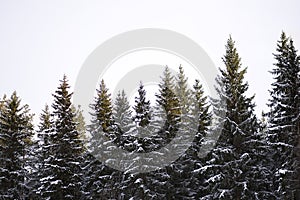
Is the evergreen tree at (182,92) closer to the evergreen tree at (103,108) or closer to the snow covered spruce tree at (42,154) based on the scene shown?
the evergreen tree at (103,108)

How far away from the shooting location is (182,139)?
27562 millimetres

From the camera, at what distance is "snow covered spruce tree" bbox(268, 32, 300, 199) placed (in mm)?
21609

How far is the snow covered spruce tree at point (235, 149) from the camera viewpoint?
2325 centimetres

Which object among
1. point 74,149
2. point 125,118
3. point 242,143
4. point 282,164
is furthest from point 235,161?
point 74,149

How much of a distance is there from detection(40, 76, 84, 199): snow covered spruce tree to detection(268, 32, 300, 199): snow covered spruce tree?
13.6 m

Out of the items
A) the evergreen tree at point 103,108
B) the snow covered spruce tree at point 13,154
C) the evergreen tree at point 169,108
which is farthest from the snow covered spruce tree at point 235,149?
the snow covered spruce tree at point 13,154

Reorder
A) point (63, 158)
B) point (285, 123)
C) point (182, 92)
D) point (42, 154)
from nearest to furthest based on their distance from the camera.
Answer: point (285, 123)
point (63, 158)
point (42, 154)
point (182, 92)

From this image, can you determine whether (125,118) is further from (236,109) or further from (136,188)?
(236,109)

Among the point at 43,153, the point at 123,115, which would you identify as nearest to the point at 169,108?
the point at 123,115

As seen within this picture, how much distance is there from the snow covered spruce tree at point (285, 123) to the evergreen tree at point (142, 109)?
876 centimetres

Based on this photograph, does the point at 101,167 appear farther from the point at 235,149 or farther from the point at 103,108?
the point at 235,149

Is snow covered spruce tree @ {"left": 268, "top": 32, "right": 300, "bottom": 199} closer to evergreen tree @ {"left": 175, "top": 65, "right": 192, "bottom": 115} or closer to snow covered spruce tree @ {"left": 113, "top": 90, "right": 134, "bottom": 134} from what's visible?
evergreen tree @ {"left": 175, "top": 65, "right": 192, "bottom": 115}

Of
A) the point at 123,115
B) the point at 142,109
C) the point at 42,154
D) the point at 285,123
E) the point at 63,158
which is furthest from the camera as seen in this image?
the point at 42,154

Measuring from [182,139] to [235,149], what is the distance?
4.79m
